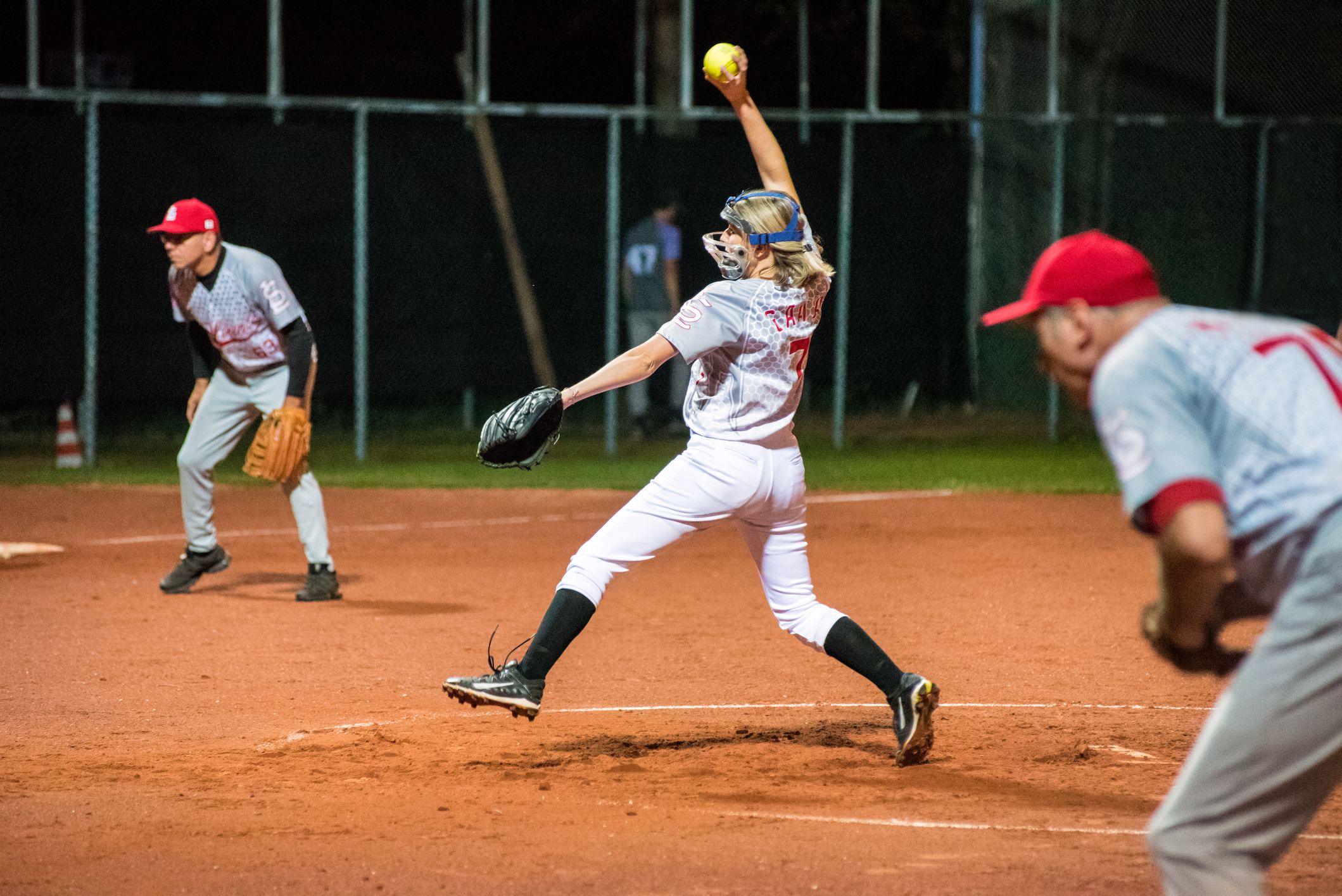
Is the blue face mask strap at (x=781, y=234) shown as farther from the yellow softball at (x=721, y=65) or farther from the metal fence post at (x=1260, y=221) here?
the metal fence post at (x=1260, y=221)

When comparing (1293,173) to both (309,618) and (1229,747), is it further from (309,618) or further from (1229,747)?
(1229,747)

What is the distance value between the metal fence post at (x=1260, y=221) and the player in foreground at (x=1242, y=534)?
54.9ft

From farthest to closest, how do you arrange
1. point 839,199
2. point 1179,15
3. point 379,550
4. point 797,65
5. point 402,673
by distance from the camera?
point 797,65
point 1179,15
point 839,199
point 379,550
point 402,673

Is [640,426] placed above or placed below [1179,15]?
below

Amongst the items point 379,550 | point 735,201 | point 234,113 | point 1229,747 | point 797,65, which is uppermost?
point 797,65

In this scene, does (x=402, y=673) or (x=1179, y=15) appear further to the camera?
(x=1179, y=15)

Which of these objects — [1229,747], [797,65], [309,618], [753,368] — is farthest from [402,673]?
[797,65]

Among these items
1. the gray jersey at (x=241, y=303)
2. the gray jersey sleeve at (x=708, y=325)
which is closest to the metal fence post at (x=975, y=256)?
the gray jersey at (x=241, y=303)

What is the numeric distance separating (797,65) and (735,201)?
23.2 m

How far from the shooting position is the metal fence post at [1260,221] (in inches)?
740

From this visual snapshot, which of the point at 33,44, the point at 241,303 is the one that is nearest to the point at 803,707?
the point at 241,303

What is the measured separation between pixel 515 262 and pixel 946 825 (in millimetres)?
12914

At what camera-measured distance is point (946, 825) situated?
520 cm

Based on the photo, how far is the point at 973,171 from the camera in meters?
19.2
